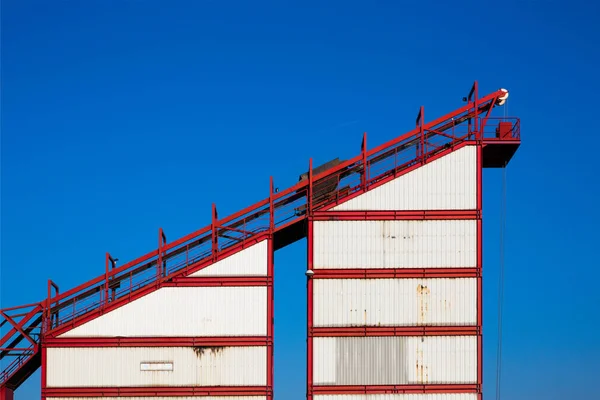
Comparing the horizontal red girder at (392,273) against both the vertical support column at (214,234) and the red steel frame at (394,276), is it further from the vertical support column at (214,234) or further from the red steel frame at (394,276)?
the vertical support column at (214,234)

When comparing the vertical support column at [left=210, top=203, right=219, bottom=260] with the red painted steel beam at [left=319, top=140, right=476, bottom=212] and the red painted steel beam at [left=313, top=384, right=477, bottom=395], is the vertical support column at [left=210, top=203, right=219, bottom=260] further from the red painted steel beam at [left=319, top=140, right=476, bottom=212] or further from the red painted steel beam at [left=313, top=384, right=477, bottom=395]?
the red painted steel beam at [left=313, top=384, right=477, bottom=395]

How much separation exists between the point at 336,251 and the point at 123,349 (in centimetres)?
1622

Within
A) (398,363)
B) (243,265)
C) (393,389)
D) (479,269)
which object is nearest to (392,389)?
(393,389)

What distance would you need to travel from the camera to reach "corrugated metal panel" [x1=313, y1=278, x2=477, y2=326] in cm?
6994

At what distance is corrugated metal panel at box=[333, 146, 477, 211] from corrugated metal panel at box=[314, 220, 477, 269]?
1181 mm

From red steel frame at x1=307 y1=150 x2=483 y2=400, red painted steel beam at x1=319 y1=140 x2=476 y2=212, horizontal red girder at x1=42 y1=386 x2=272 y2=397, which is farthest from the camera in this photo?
red painted steel beam at x1=319 y1=140 x2=476 y2=212

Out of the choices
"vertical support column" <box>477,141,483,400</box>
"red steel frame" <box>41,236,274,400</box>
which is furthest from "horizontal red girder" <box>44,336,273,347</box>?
"vertical support column" <box>477,141,483,400</box>

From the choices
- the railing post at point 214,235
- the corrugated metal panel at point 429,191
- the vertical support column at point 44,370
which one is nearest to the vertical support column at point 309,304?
the corrugated metal panel at point 429,191

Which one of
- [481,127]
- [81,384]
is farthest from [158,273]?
[481,127]

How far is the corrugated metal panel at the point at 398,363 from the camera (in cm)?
6944

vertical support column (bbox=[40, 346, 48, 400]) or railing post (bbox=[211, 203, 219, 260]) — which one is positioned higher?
railing post (bbox=[211, 203, 219, 260])

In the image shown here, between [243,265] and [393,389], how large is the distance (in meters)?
13.5

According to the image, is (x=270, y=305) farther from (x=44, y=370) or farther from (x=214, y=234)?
(x=44, y=370)

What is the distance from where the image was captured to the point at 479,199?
7125 centimetres
